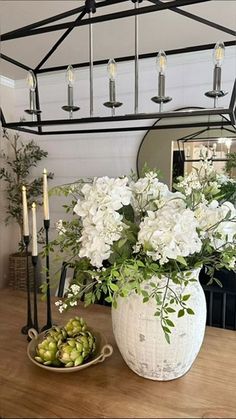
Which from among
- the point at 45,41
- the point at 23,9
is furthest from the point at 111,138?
the point at 23,9

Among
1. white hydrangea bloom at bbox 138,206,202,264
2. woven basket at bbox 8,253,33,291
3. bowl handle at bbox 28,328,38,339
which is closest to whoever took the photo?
white hydrangea bloom at bbox 138,206,202,264

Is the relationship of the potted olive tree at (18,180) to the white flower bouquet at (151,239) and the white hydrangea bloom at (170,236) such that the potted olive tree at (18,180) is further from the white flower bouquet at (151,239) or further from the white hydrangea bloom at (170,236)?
the white hydrangea bloom at (170,236)

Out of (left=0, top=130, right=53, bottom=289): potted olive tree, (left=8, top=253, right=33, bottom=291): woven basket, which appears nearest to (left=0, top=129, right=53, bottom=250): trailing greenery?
(left=0, top=130, right=53, bottom=289): potted olive tree

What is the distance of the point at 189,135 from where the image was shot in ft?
9.18

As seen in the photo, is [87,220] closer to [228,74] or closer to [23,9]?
[23,9]

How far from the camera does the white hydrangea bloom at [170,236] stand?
0.90m

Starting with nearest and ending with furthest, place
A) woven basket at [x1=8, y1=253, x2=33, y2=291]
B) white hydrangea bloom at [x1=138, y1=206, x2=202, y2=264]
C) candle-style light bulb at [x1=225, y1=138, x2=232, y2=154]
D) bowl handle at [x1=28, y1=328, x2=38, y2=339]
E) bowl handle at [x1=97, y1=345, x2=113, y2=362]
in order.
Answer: white hydrangea bloom at [x1=138, y1=206, x2=202, y2=264], bowl handle at [x1=97, y1=345, x2=113, y2=362], bowl handle at [x1=28, y1=328, x2=38, y2=339], candle-style light bulb at [x1=225, y1=138, x2=232, y2=154], woven basket at [x1=8, y1=253, x2=33, y2=291]

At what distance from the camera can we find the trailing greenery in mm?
3402

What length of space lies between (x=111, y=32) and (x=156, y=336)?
215 cm

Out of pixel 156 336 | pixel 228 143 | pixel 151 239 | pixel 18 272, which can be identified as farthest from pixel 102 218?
pixel 18 272

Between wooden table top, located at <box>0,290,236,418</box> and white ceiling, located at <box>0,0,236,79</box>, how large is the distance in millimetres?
1838

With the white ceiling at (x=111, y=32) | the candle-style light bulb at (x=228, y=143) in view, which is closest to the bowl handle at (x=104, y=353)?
the white ceiling at (x=111, y=32)

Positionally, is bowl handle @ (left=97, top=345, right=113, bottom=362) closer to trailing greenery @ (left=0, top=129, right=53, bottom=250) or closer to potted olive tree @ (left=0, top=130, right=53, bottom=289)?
potted olive tree @ (left=0, top=130, right=53, bottom=289)

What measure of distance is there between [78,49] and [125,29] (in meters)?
0.54
